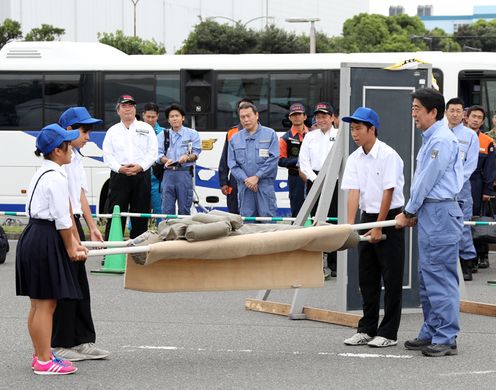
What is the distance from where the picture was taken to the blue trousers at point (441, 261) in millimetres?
8602

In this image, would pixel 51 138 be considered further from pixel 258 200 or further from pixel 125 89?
pixel 125 89

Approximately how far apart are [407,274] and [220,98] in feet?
39.2

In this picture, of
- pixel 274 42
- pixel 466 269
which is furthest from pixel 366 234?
pixel 274 42

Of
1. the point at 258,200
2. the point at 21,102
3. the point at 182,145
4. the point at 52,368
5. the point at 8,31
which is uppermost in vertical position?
the point at 8,31

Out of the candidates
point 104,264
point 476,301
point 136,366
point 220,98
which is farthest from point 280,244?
point 220,98

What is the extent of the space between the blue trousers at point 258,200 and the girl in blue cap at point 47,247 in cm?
570

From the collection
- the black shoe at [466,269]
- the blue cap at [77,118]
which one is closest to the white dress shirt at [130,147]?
the black shoe at [466,269]

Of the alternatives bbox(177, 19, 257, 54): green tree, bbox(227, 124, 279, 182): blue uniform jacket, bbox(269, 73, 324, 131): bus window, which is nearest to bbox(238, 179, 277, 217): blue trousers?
bbox(227, 124, 279, 182): blue uniform jacket

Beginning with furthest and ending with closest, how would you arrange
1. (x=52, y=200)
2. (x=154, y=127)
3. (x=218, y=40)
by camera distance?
(x=218, y=40) → (x=154, y=127) → (x=52, y=200)

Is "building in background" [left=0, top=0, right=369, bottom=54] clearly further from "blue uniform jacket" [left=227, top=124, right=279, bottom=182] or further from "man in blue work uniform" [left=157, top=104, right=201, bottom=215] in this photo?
"blue uniform jacket" [left=227, top=124, right=279, bottom=182]

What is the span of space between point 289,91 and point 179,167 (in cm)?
669

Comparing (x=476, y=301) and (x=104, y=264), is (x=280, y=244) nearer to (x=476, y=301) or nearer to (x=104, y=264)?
(x=476, y=301)

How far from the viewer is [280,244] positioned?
8344mm

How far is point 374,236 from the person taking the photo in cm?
894
